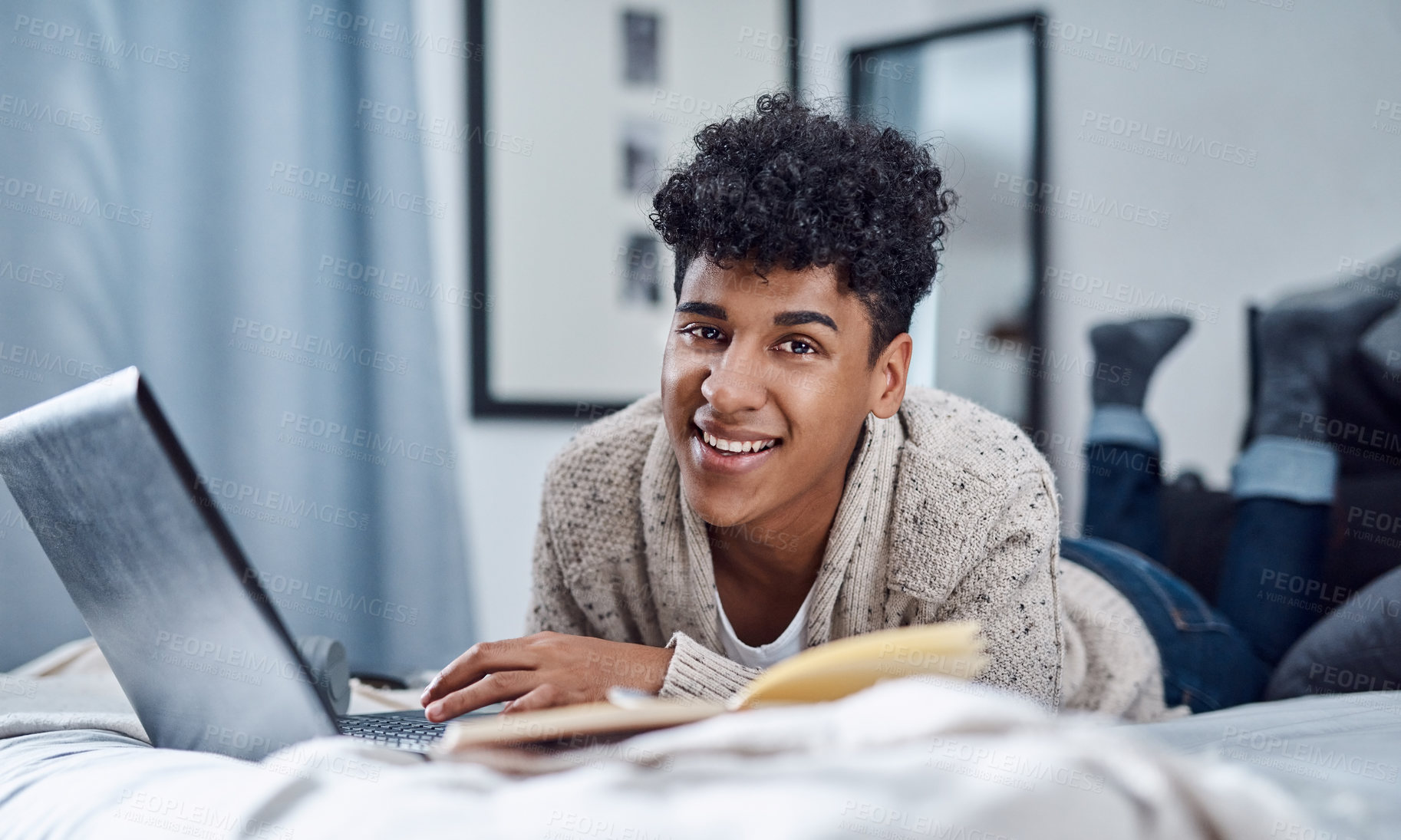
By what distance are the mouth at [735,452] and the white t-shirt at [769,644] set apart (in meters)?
0.21

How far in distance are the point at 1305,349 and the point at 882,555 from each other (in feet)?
3.08

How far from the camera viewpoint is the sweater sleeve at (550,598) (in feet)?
3.65

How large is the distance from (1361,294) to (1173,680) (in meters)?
0.67

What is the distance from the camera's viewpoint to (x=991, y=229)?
89.0 inches

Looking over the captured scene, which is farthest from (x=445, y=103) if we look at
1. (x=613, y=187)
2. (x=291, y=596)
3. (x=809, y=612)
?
(x=809, y=612)

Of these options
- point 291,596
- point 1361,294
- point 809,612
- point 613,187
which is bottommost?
point 291,596

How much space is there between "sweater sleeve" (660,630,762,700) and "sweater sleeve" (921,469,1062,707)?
233 millimetres

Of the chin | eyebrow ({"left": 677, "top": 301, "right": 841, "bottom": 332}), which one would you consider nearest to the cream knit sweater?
the chin

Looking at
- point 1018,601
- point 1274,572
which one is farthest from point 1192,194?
point 1018,601

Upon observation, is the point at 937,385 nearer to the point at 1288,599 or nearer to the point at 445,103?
the point at 1288,599

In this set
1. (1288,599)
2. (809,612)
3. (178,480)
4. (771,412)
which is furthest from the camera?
(1288,599)

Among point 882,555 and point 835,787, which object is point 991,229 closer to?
point 882,555

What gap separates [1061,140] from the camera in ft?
7.36

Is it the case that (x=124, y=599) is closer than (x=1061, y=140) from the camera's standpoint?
Yes
